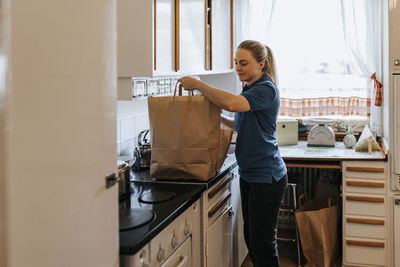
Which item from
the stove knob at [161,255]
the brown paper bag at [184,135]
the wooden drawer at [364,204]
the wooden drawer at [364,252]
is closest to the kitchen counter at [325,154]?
the wooden drawer at [364,204]

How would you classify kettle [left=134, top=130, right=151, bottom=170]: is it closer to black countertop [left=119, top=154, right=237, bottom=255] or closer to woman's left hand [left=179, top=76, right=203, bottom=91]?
black countertop [left=119, top=154, right=237, bottom=255]

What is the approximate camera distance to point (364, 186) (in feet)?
10.6

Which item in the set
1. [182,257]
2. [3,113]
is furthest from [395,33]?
[3,113]

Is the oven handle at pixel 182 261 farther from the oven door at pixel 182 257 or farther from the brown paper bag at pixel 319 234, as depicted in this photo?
the brown paper bag at pixel 319 234

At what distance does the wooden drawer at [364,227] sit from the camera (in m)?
3.24

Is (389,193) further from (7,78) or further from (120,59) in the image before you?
(7,78)

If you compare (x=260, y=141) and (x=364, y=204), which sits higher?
(x=260, y=141)

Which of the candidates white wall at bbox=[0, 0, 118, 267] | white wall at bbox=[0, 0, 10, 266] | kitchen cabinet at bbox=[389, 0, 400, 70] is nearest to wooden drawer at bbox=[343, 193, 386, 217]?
kitchen cabinet at bbox=[389, 0, 400, 70]

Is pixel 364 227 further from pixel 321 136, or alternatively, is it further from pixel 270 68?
pixel 270 68

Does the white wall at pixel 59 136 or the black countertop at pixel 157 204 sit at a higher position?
the white wall at pixel 59 136

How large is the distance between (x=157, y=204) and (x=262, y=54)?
38.5 inches

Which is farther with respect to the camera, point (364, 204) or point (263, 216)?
point (364, 204)

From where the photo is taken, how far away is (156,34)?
2211 mm

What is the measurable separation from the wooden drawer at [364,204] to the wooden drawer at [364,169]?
0.43ft
